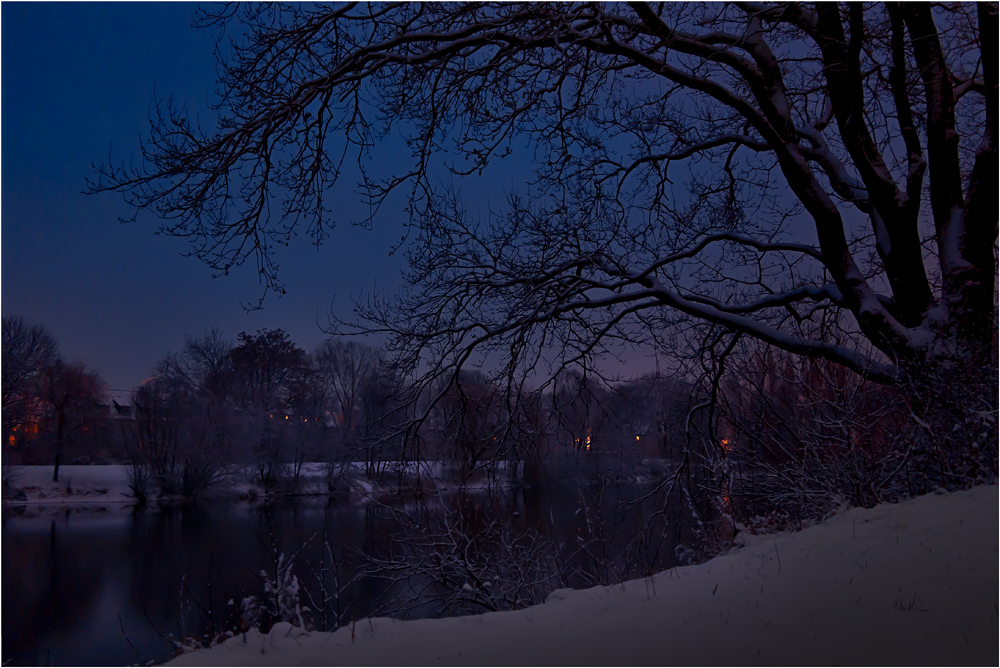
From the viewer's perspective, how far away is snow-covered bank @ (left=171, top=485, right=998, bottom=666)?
3113mm

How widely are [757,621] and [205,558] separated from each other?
791 inches

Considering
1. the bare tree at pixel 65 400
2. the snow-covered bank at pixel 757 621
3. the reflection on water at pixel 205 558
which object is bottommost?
the reflection on water at pixel 205 558

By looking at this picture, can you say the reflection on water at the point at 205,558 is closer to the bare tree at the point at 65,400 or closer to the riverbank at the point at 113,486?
the riverbank at the point at 113,486

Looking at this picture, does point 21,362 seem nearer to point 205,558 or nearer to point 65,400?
point 65,400

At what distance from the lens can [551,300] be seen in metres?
8.51

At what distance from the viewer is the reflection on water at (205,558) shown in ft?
28.8

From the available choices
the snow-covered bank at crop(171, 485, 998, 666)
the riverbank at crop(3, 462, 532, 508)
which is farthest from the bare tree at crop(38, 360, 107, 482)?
the snow-covered bank at crop(171, 485, 998, 666)

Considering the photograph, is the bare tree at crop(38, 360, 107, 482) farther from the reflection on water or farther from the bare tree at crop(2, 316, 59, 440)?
the reflection on water

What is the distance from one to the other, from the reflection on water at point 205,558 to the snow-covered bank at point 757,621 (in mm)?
2766

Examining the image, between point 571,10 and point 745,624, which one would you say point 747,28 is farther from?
point 745,624

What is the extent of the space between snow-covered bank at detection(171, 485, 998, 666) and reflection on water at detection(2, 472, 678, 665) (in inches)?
109

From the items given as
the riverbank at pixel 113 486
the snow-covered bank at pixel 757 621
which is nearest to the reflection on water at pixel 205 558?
the riverbank at pixel 113 486

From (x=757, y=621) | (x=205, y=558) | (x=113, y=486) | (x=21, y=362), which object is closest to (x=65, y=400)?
(x=113, y=486)

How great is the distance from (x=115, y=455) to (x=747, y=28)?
3780 centimetres
